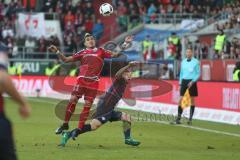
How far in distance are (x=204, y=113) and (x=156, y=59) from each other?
12.8 m

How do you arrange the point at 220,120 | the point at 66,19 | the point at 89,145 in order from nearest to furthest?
1. the point at 89,145
2. the point at 220,120
3. the point at 66,19

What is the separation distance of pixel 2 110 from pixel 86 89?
7392 millimetres

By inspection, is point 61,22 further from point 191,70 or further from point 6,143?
point 6,143

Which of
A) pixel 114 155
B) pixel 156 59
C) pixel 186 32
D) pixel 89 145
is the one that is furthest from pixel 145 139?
pixel 186 32

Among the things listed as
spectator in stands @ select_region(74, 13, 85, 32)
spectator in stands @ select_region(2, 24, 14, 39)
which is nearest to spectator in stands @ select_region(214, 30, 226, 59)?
spectator in stands @ select_region(74, 13, 85, 32)

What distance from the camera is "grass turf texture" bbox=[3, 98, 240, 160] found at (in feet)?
43.9

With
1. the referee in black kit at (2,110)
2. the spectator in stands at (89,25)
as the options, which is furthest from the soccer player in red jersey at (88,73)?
the spectator in stands at (89,25)

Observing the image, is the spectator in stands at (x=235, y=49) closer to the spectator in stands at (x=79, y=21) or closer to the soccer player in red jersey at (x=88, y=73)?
the soccer player in red jersey at (x=88, y=73)

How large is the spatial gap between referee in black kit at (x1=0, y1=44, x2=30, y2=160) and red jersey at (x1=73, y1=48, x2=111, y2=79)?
7.41 metres

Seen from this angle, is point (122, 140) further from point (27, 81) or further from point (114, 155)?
point (27, 81)

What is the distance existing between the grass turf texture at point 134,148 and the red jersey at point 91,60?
148cm

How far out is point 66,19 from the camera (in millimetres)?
45219

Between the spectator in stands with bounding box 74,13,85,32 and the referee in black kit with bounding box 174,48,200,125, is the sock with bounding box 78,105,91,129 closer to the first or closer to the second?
the referee in black kit with bounding box 174,48,200,125

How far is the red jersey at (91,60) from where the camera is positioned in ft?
51.3
